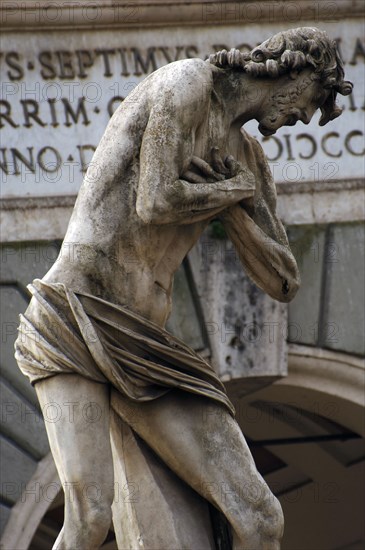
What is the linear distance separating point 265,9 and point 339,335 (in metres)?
2.13

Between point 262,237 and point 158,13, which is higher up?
point 158,13

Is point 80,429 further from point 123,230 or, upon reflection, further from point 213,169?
point 213,169

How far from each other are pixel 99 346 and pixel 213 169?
0.93 m

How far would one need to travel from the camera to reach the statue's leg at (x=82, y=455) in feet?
A: 28.5

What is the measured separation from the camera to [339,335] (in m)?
14.5

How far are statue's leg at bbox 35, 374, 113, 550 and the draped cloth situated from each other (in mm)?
71

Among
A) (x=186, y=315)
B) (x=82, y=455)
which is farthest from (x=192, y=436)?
(x=186, y=315)

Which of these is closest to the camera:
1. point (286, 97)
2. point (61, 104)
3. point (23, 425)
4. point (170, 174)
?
point (170, 174)

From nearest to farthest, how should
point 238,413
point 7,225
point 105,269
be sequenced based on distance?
1. point 105,269
2. point 7,225
3. point 238,413

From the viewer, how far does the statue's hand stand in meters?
9.05

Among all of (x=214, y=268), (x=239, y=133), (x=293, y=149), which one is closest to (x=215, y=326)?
(x=214, y=268)

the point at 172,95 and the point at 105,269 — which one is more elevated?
the point at 172,95

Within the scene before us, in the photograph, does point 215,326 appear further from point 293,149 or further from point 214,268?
point 293,149

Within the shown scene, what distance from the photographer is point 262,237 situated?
9.34 m
